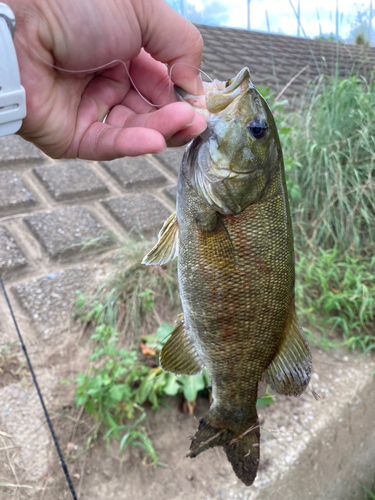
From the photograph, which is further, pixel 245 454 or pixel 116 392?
pixel 116 392

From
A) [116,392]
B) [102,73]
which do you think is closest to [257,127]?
[102,73]

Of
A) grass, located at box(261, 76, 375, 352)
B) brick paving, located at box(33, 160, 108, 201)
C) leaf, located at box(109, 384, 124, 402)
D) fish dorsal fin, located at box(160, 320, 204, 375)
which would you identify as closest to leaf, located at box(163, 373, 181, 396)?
leaf, located at box(109, 384, 124, 402)

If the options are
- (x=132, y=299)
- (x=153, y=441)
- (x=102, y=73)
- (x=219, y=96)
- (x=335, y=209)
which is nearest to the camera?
(x=219, y=96)

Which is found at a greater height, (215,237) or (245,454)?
(215,237)

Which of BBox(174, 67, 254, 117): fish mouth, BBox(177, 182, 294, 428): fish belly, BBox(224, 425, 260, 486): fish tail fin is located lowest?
BBox(224, 425, 260, 486): fish tail fin

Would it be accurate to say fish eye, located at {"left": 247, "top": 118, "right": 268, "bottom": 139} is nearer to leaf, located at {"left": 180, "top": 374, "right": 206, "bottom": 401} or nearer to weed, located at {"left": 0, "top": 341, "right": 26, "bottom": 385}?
leaf, located at {"left": 180, "top": 374, "right": 206, "bottom": 401}

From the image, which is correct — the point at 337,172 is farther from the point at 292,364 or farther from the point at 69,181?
the point at 292,364

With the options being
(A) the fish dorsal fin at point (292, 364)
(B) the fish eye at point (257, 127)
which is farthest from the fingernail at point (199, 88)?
(A) the fish dorsal fin at point (292, 364)
